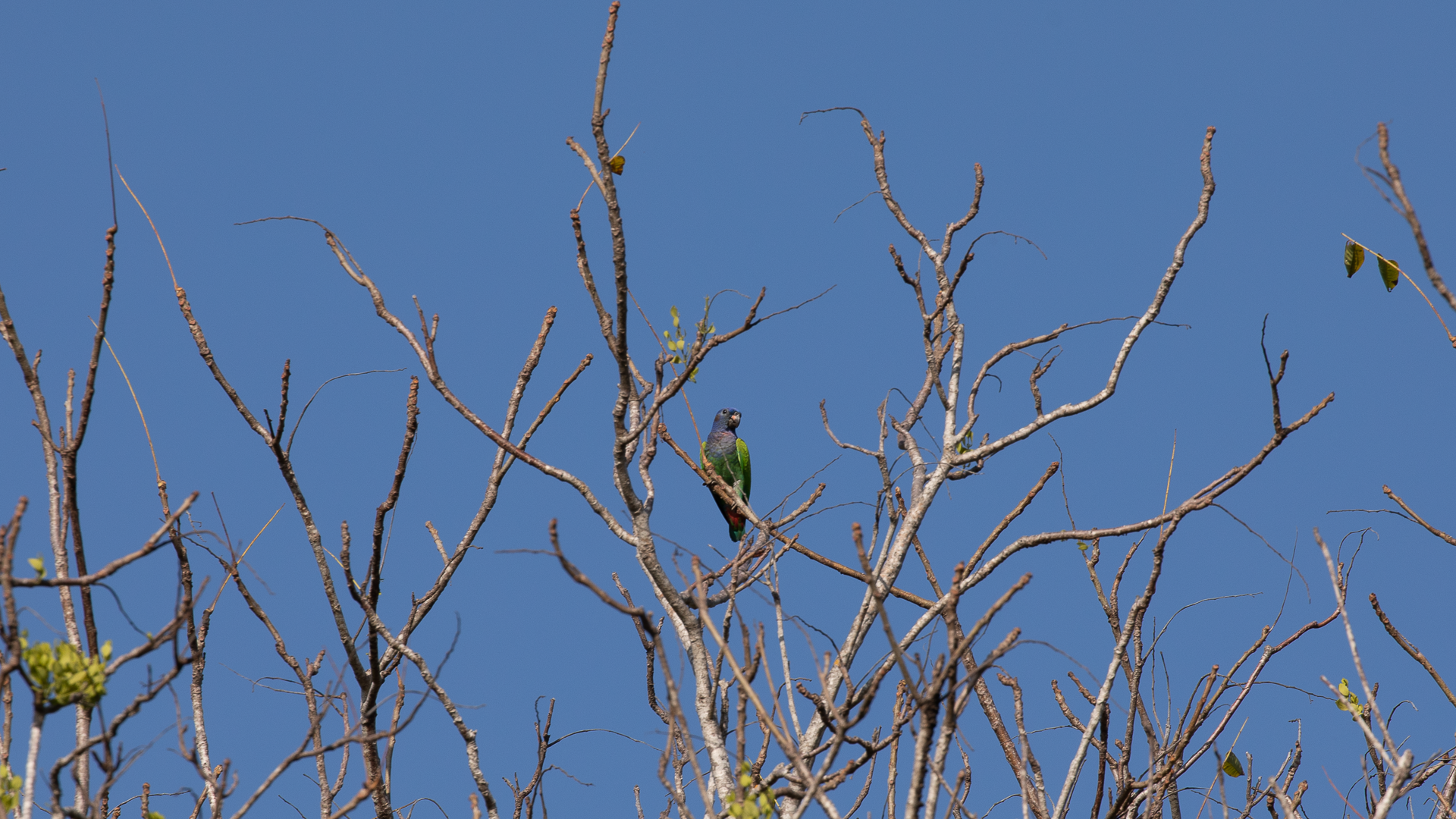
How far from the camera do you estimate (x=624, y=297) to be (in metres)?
3.08

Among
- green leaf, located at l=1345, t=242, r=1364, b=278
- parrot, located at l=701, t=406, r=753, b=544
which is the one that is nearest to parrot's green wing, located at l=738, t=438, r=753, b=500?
parrot, located at l=701, t=406, r=753, b=544

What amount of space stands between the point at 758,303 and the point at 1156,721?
88.7 inches

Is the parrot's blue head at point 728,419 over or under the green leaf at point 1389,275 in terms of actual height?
over

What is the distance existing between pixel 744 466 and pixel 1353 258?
20.4ft

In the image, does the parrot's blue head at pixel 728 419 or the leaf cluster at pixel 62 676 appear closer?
the leaf cluster at pixel 62 676

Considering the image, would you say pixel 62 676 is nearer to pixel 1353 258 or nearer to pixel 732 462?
pixel 1353 258

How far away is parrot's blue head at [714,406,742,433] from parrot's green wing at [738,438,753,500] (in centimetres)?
39

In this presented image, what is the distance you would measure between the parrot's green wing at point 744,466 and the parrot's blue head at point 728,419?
39cm

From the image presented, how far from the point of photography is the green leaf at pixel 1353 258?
400 centimetres

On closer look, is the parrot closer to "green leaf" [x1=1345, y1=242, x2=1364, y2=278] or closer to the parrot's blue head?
the parrot's blue head

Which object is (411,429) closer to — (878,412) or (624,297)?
(624,297)

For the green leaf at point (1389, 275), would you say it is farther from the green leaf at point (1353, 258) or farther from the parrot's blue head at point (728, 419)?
the parrot's blue head at point (728, 419)

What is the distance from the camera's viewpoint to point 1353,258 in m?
4.04

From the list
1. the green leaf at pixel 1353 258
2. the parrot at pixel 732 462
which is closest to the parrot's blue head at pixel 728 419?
the parrot at pixel 732 462
